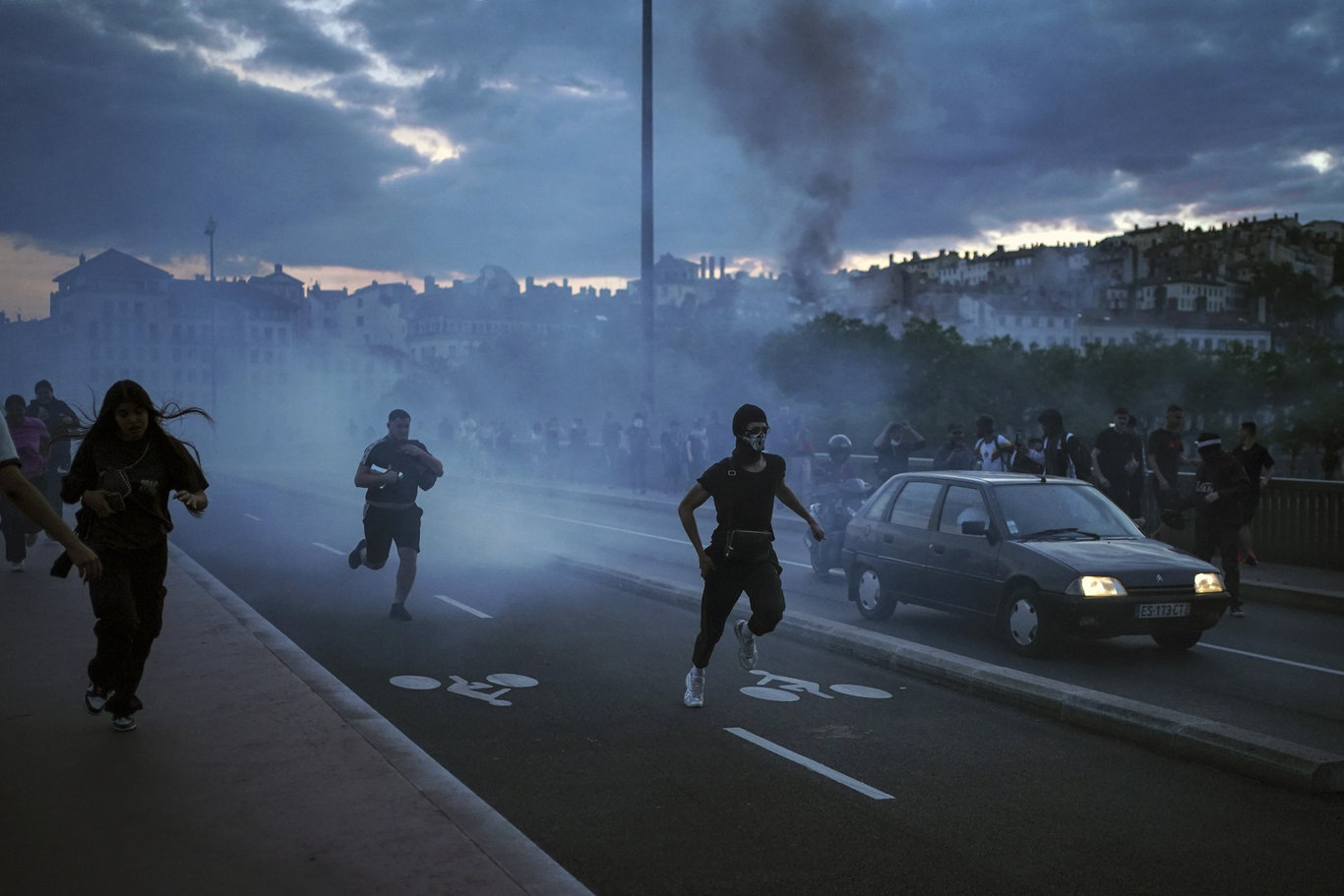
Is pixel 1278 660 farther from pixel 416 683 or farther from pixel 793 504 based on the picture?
pixel 416 683

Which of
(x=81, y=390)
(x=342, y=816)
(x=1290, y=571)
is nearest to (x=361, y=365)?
(x=81, y=390)

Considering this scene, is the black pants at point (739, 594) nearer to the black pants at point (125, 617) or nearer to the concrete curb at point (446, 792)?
the concrete curb at point (446, 792)

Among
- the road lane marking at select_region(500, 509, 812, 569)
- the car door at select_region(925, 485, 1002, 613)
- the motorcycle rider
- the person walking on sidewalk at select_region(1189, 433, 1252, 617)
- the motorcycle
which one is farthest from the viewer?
the road lane marking at select_region(500, 509, 812, 569)

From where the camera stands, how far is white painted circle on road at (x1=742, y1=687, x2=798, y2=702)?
7406 mm

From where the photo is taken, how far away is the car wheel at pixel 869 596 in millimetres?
10469

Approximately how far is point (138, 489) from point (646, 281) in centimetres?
1931

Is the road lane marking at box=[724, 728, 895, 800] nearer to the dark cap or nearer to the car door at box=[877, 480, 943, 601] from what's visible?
the dark cap

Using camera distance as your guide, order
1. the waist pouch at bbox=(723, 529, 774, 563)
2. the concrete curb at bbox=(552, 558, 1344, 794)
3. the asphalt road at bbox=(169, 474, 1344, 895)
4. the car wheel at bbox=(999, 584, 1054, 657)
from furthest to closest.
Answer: the car wheel at bbox=(999, 584, 1054, 657) → the waist pouch at bbox=(723, 529, 774, 563) → the concrete curb at bbox=(552, 558, 1344, 794) → the asphalt road at bbox=(169, 474, 1344, 895)

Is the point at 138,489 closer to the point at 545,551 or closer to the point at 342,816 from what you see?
the point at 342,816

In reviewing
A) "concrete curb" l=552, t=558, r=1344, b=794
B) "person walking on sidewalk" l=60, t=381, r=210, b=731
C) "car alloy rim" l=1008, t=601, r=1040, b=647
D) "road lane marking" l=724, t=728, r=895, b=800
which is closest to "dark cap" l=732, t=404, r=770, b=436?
"road lane marking" l=724, t=728, r=895, b=800

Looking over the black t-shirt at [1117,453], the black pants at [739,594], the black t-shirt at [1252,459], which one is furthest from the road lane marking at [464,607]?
the black t-shirt at [1252,459]

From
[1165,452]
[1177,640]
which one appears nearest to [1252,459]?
[1165,452]

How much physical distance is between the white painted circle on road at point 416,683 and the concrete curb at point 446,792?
0.56 metres

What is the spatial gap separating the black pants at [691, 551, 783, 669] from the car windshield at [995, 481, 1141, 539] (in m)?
3.12
